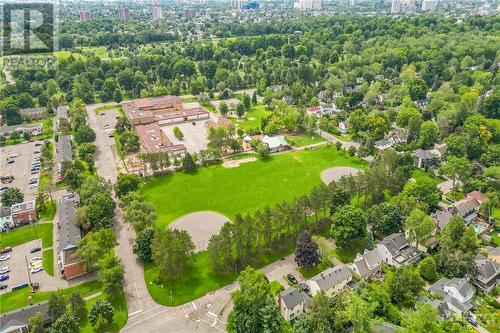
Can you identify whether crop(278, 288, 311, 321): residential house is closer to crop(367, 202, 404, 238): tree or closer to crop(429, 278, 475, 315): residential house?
crop(429, 278, 475, 315): residential house

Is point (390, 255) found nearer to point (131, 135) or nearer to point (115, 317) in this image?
point (115, 317)

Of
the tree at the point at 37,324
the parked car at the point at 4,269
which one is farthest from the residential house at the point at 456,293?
the parked car at the point at 4,269

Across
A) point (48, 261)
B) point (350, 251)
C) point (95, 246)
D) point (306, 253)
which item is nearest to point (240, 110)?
point (350, 251)

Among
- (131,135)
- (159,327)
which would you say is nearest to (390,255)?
(159,327)

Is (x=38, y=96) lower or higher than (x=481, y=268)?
higher

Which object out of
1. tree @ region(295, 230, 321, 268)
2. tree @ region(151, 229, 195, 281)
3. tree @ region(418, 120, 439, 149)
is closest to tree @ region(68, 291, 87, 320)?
tree @ region(151, 229, 195, 281)

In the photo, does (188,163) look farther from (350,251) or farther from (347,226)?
(350,251)
